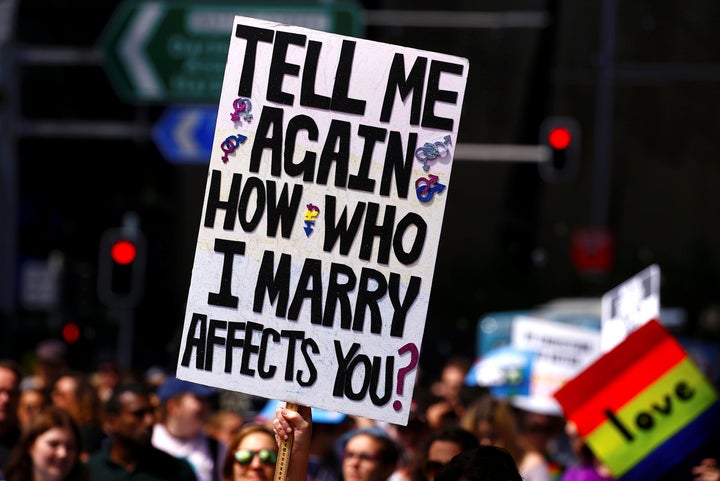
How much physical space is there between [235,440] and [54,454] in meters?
0.85

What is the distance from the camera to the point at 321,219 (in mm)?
5398

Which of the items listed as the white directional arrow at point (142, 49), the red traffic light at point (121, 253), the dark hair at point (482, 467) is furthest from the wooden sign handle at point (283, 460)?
the red traffic light at point (121, 253)

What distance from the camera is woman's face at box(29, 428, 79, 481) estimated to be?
719 cm

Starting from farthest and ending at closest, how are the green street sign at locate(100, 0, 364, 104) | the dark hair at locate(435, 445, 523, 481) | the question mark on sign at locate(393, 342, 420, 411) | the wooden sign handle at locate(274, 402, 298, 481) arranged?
1. the green street sign at locate(100, 0, 364, 104)
2. the question mark on sign at locate(393, 342, 420, 411)
3. the wooden sign handle at locate(274, 402, 298, 481)
4. the dark hair at locate(435, 445, 523, 481)

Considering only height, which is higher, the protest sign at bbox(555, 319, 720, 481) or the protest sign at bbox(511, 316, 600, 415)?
the protest sign at bbox(555, 319, 720, 481)

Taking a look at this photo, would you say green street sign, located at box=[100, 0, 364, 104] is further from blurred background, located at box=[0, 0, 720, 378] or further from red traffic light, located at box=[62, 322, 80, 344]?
blurred background, located at box=[0, 0, 720, 378]

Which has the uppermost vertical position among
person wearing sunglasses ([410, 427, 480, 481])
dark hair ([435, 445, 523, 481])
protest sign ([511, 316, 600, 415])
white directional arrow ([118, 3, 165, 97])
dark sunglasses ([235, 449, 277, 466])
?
white directional arrow ([118, 3, 165, 97])

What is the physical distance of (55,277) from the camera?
24.0m

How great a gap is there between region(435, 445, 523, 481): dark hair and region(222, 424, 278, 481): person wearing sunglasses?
7.47 ft

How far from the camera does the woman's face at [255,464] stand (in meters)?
6.71

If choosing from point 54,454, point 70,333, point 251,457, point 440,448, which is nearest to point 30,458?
point 54,454

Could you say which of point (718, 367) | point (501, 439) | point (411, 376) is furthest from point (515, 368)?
point (411, 376)

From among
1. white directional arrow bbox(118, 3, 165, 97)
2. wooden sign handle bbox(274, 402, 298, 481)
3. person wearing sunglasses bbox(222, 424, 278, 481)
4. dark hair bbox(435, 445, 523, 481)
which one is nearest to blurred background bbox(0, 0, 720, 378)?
white directional arrow bbox(118, 3, 165, 97)

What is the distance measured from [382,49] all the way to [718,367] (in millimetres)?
12205
